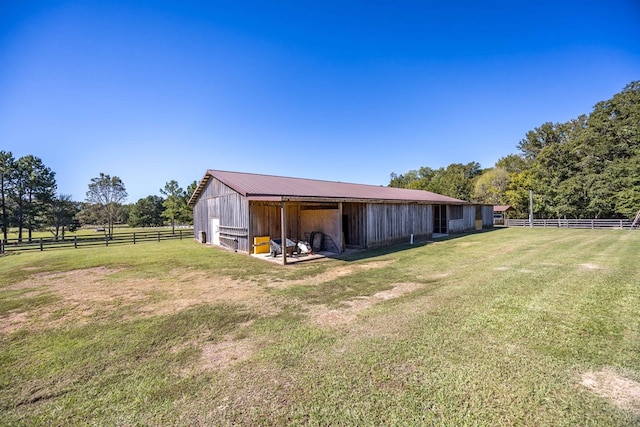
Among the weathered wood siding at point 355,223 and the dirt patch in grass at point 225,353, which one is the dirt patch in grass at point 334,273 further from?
the weathered wood siding at point 355,223

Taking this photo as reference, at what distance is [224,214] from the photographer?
1582cm

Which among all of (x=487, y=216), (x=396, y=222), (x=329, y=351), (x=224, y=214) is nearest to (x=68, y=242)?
(x=224, y=214)

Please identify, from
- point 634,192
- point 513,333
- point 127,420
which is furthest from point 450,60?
A: point 634,192

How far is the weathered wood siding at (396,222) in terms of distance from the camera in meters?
14.3

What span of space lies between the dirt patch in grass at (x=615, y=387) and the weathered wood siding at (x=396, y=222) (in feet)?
35.9

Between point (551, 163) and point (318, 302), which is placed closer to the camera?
point (318, 302)

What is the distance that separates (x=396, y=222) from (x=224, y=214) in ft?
34.3

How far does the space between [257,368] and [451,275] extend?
652 centimetres

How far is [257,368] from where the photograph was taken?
3.35m

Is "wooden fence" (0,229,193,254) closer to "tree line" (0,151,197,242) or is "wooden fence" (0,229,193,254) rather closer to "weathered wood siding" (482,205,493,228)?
"tree line" (0,151,197,242)

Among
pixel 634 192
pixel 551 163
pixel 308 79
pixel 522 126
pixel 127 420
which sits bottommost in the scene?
pixel 127 420

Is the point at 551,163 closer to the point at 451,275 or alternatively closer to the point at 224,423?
the point at 451,275

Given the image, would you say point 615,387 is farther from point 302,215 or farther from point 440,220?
point 440,220

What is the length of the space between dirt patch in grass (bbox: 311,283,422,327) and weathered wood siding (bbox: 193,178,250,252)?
28.3 ft
